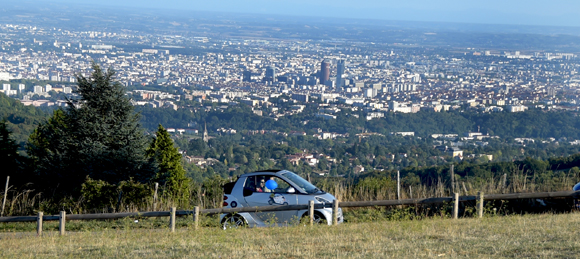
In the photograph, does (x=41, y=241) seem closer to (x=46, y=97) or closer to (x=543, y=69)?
(x=46, y=97)

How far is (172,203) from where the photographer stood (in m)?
14.2

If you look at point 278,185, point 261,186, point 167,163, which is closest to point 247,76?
point 167,163

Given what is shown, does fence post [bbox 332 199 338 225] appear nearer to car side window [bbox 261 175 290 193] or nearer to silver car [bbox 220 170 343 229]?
silver car [bbox 220 170 343 229]

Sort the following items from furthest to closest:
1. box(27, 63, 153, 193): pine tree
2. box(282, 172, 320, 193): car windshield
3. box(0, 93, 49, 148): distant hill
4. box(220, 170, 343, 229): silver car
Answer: box(0, 93, 49, 148): distant hill
box(27, 63, 153, 193): pine tree
box(282, 172, 320, 193): car windshield
box(220, 170, 343, 229): silver car

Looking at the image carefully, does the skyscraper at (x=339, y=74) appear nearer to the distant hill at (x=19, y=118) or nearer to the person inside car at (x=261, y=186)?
the distant hill at (x=19, y=118)

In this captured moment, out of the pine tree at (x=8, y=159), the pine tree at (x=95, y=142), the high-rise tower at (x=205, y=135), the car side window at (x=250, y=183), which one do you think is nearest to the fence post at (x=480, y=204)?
→ the car side window at (x=250, y=183)

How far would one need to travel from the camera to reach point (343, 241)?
892 cm

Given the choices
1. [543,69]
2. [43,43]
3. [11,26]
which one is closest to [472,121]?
[543,69]

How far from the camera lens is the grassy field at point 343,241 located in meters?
8.11

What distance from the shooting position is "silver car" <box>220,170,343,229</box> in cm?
1084

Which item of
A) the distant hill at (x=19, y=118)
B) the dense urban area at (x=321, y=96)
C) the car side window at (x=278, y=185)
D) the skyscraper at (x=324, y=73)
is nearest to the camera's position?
the car side window at (x=278, y=185)

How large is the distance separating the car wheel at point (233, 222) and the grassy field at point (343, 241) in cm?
19

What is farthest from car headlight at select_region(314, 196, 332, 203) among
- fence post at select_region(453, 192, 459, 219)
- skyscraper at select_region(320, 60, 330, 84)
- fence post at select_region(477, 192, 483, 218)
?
skyscraper at select_region(320, 60, 330, 84)

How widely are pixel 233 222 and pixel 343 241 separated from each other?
8.33 ft
